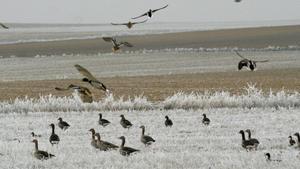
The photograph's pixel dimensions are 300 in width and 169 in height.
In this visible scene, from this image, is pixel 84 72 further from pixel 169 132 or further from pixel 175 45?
pixel 175 45

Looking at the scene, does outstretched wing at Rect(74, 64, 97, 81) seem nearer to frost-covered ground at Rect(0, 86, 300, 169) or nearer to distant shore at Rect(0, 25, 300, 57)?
frost-covered ground at Rect(0, 86, 300, 169)

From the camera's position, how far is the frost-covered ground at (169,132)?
44.0 feet

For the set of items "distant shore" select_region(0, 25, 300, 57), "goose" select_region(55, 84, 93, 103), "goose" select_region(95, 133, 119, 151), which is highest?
"distant shore" select_region(0, 25, 300, 57)

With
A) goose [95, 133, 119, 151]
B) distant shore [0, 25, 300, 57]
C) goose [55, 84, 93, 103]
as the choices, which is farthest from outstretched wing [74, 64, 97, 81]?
distant shore [0, 25, 300, 57]

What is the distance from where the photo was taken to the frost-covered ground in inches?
528

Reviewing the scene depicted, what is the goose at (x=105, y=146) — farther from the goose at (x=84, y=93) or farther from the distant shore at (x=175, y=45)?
the distant shore at (x=175, y=45)

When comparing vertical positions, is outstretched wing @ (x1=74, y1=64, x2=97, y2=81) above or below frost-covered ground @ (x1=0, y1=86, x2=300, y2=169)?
above

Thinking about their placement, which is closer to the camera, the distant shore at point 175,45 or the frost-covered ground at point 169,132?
the frost-covered ground at point 169,132

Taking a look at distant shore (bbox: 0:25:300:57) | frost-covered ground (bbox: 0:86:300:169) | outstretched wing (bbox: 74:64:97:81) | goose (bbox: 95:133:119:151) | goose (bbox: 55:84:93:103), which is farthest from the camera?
distant shore (bbox: 0:25:300:57)

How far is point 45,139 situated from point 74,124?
334cm

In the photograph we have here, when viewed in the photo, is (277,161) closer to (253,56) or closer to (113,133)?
(113,133)

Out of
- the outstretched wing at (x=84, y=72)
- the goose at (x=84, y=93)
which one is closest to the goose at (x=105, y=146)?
the goose at (x=84, y=93)

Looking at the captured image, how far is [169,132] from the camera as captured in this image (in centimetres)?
1914

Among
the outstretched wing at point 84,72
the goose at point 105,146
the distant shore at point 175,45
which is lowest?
the goose at point 105,146
